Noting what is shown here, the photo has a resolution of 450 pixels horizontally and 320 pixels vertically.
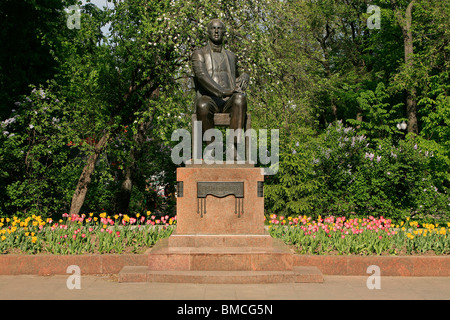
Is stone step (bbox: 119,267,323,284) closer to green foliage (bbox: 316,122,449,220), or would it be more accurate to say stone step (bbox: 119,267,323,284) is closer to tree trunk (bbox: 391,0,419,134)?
green foliage (bbox: 316,122,449,220)

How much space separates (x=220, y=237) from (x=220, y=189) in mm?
766

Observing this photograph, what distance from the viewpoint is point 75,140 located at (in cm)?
1500

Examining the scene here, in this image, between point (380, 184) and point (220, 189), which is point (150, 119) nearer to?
point (380, 184)

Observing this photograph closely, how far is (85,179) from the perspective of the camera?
50.7 feet

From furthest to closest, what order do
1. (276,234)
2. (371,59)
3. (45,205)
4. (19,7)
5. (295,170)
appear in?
(371,59), (19,7), (45,205), (295,170), (276,234)

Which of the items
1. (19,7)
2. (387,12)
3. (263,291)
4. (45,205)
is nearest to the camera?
(263,291)

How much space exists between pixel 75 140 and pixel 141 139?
3028 millimetres

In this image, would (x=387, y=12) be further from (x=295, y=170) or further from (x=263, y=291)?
(x=263, y=291)

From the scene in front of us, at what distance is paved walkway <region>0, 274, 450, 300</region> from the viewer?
23.4 ft

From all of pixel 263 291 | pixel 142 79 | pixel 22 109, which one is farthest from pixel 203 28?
pixel 263 291

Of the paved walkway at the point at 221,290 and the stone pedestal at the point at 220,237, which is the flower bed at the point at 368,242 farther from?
the paved walkway at the point at 221,290

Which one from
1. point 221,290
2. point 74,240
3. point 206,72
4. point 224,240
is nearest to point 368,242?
point 224,240

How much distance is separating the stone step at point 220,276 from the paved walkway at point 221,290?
0.45 feet

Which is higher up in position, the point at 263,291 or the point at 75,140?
the point at 75,140
